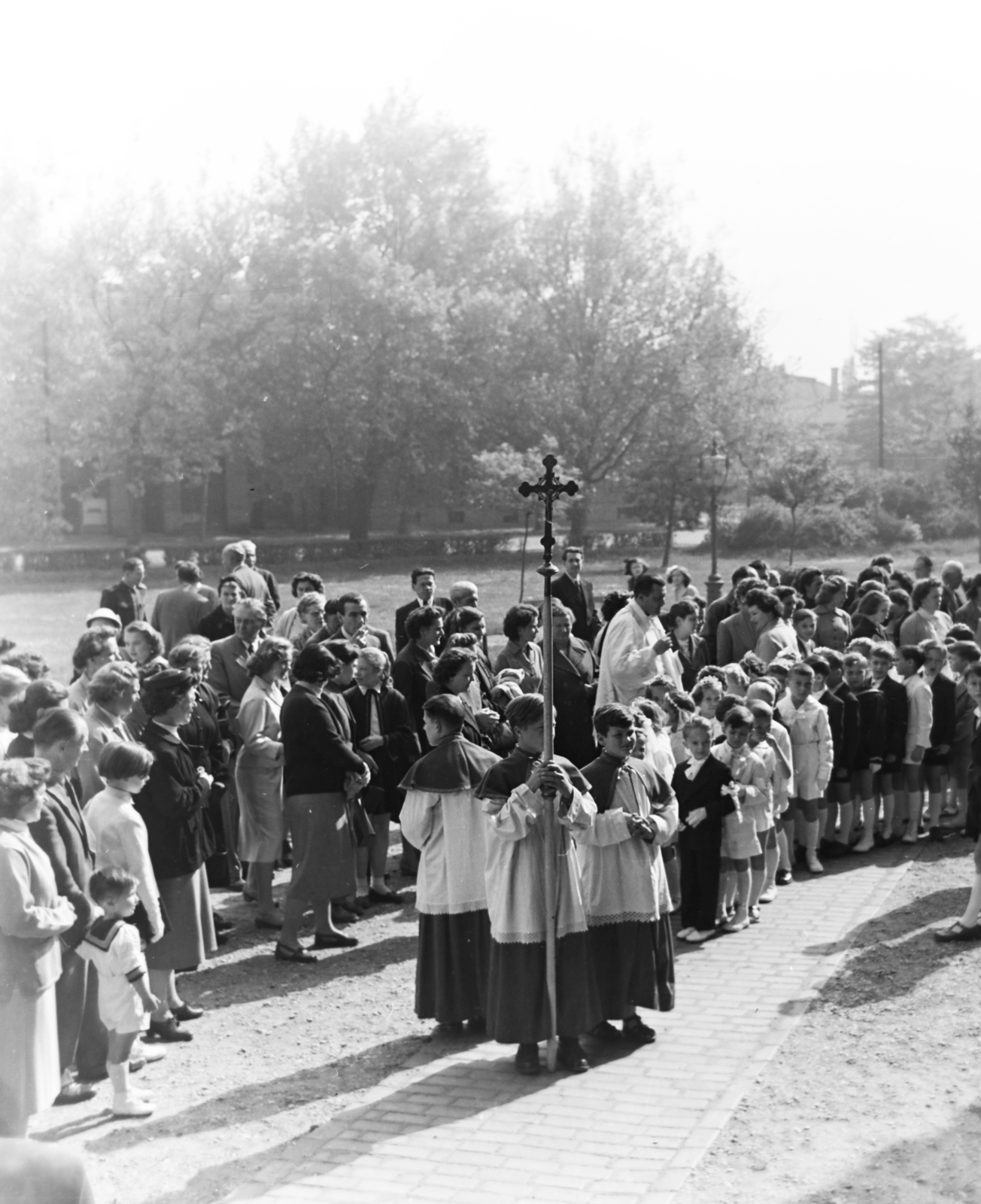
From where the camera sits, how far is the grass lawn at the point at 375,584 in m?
24.2

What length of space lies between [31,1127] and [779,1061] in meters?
3.38

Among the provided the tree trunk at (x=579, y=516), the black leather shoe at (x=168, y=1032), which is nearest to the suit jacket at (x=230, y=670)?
the black leather shoe at (x=168, y=1032)

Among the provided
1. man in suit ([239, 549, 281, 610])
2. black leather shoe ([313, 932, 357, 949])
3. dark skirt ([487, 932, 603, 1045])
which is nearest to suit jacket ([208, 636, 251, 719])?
black leather shoe ([313, 932, 357, 949])

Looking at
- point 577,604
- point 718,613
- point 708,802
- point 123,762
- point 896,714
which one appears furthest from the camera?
point 577,604

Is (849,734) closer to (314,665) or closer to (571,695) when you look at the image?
(571,695)

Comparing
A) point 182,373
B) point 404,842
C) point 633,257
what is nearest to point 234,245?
point 182,373

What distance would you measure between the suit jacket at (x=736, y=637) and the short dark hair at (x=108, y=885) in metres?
6.93

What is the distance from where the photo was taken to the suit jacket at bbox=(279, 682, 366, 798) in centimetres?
856

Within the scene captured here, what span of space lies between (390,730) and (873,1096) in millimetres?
4297

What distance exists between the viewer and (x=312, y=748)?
8.57 meters

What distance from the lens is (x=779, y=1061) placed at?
6.92 meters

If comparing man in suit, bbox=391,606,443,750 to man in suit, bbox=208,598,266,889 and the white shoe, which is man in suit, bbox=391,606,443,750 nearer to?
man in suit, bbox=208,598,266,889

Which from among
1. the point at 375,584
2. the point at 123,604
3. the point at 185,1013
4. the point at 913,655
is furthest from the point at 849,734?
the point at 375,584

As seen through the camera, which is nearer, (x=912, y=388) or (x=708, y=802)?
(x=708, y=802)
